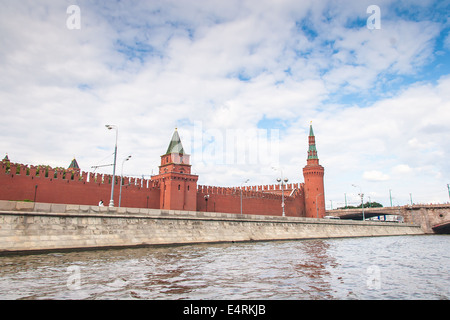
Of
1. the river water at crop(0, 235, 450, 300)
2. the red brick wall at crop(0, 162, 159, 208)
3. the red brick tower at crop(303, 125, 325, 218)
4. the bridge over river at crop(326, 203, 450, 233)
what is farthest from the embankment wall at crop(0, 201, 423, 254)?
the bridge over river at crop(326, 203, 450, 233)

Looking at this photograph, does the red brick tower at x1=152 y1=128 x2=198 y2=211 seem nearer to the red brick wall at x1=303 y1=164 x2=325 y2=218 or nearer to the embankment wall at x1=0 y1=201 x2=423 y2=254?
the embankment wall at x1=0 y1=201 x2=423 y2=254

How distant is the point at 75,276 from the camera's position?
834 cm

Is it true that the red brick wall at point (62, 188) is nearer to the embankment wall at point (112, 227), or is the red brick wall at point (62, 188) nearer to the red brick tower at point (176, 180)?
the red brick tower at point (176, 180)

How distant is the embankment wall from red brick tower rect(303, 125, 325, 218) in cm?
2362

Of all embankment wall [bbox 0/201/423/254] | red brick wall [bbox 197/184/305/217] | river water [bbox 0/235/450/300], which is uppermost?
red brick wall [bbox 197/184/305/217]

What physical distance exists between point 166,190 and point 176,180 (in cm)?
134

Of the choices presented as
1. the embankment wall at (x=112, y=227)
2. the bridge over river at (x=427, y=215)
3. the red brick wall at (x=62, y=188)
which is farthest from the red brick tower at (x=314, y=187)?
the red brick wall at (x=62, y=188)

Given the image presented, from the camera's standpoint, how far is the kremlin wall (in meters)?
22.3

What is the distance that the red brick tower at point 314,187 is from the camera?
5019cm

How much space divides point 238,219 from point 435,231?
45.0 m

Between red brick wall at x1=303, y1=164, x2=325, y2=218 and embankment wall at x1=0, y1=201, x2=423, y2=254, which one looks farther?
red brick wall at x1=303, y1=164, x2=325, y2=218

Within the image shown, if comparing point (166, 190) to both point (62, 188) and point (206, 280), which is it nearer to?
point (62, 188)

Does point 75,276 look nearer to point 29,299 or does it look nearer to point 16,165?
point 29,299
